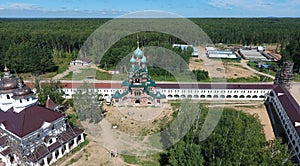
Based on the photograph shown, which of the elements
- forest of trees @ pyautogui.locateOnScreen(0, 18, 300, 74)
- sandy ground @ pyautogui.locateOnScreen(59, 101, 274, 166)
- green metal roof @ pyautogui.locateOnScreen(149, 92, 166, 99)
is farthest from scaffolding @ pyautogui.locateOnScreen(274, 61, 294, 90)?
forest of trees @ pyautogui.locateOnScreen(0, 18, 300, 74)

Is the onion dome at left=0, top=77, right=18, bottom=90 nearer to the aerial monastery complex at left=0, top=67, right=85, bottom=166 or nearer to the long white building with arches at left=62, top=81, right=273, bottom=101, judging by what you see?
the aerial monastery complex at left=0, top=67, right=85, bottom=166

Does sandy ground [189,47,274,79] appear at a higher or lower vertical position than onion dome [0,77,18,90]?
lower

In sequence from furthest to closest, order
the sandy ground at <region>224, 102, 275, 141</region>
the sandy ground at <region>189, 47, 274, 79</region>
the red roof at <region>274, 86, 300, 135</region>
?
the sandy ground at <region>189, 47, 274, 79</region> → the sandy ground at <region>224, 102, 275, 141</region> → the red roof at <region>274, 86, 300, 135</region>

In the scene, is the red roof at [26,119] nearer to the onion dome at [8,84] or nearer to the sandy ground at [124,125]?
the onion dome at [8,84]

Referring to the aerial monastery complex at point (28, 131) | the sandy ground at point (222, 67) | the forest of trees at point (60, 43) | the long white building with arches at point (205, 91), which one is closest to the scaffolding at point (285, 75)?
the long white building with arches at point (205, 91)

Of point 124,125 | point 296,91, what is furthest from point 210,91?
point 296,91

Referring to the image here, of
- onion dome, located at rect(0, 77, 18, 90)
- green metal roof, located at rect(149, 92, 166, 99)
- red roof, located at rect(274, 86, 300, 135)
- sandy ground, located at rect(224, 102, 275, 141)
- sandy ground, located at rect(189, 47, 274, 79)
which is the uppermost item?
onion dome, located at rect(0, 77, 18, 90)

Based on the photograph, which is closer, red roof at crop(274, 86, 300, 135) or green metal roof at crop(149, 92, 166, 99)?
red roof at crop(274, 86, 300, 135)

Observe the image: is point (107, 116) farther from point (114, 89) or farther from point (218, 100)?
point (218, 100)
